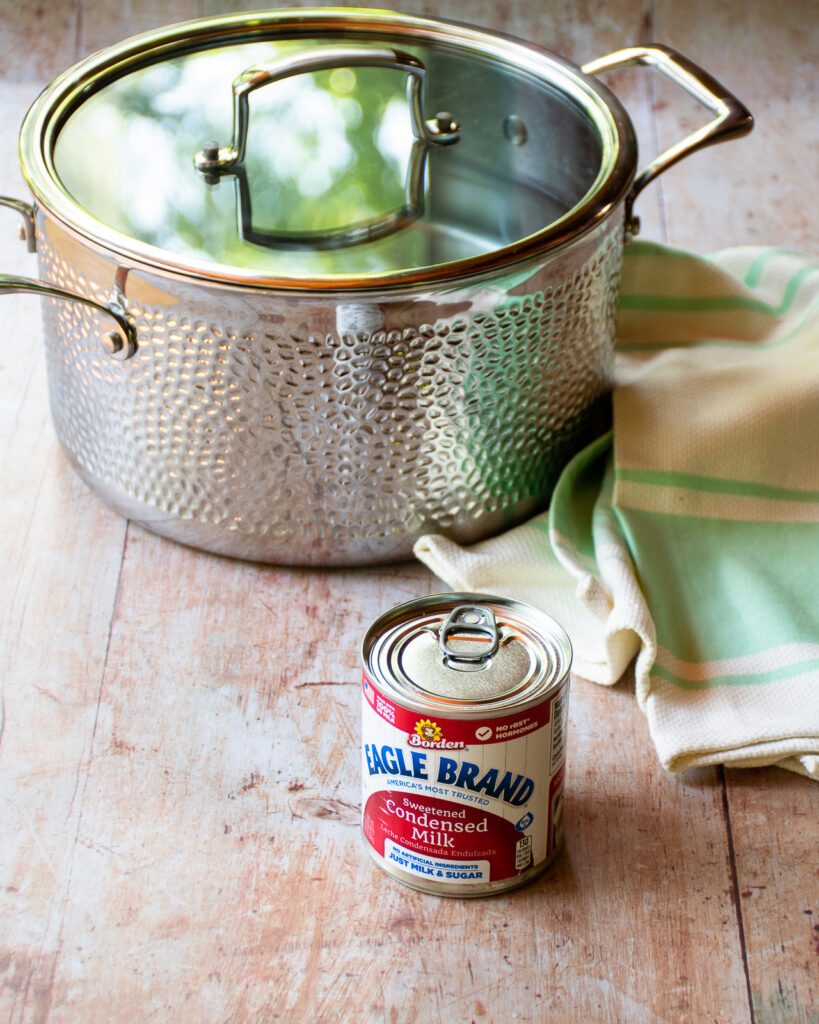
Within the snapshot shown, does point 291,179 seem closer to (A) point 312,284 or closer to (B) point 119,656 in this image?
(A) point 312,284

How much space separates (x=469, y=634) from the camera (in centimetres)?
64

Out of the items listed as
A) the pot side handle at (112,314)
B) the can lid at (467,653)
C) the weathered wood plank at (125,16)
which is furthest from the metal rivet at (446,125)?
the weathered wood plank at (125,16)

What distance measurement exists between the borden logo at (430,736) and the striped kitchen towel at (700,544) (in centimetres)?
16

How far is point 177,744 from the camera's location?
2.40 ft

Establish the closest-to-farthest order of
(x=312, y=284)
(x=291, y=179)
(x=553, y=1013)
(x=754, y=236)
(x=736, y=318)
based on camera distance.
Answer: (x=553, y=1013), (x=312, y=284), (x=291, y=179), (x=736, y=318), (x=754, y=236)

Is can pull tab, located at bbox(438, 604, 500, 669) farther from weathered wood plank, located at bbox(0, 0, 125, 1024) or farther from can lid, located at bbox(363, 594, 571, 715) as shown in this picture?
weathered wood plank, located at bbox(0, 0, 125, 1024)

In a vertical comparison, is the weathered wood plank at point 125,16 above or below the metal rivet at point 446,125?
below

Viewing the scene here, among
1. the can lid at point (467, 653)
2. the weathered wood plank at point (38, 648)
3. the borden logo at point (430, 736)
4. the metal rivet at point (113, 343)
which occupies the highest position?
the metal rivet at point (113, 343)

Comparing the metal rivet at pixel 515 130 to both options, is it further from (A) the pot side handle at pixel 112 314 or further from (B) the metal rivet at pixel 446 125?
(A) the pot side handle at pixel 112 314

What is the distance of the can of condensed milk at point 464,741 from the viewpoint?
60 centimetres

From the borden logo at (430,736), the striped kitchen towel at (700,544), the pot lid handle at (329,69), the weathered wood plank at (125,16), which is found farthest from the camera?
the weathered wood plank at (125,16)

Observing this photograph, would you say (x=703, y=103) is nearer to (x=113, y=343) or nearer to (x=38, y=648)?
(x=113, y=343)

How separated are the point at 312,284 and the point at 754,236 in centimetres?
61

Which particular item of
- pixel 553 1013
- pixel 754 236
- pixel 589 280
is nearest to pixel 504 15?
pixel 754 236
